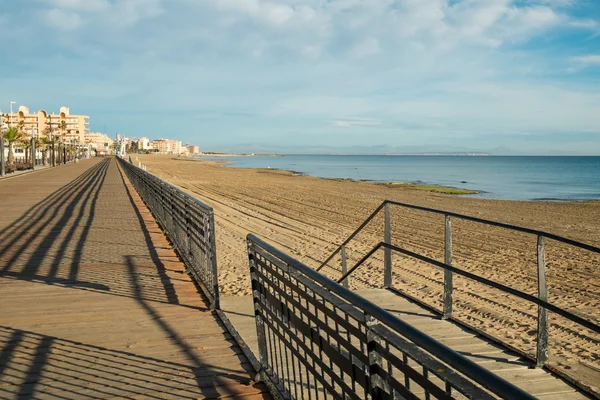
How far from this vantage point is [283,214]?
63.6 feet

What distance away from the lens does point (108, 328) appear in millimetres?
4891

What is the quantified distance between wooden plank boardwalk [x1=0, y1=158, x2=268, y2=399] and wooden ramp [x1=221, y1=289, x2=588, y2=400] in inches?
14.3

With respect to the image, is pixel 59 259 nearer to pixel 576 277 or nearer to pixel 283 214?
pixel 576 277

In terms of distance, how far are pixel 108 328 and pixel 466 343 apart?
3375 millimetres

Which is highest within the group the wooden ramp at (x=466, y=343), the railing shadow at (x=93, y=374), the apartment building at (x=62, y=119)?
the apartment building at (x=62, y=119)

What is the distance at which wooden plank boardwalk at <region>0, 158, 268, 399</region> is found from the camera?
3.66m

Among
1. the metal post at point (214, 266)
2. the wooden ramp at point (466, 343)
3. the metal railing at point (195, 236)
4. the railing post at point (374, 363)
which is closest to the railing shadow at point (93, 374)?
the wooden ramp at point (466, 343)

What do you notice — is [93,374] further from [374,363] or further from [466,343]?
[466,343]

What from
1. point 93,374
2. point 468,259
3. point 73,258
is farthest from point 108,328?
point 468,259

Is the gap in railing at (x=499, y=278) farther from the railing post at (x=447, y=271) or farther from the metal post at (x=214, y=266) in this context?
the metal post at (x=214, y=266)

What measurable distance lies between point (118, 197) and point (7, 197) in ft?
13.0

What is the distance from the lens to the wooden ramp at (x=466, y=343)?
14.6ft

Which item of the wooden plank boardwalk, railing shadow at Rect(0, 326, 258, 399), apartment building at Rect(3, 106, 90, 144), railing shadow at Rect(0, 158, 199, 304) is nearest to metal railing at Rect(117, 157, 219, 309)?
the wooden plank boardwalk

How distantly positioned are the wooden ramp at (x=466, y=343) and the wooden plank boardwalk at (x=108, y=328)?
364 millimetres
